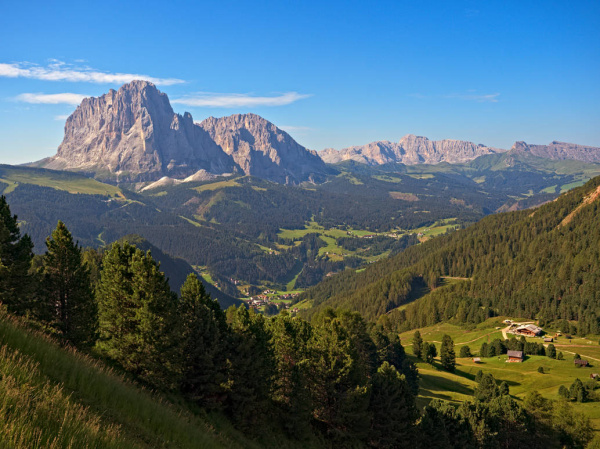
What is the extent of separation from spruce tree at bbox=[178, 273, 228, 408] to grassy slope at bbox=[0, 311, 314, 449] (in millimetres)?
13135

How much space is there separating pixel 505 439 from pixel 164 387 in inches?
2143

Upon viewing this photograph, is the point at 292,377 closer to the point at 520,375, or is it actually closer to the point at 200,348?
the point at 200,348

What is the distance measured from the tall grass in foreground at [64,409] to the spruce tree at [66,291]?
58.1ft

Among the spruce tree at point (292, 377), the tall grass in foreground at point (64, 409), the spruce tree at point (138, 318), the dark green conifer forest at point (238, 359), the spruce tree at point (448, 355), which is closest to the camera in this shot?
the tall grass in foreground at point (64, 409)

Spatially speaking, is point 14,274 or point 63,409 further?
point 14,274

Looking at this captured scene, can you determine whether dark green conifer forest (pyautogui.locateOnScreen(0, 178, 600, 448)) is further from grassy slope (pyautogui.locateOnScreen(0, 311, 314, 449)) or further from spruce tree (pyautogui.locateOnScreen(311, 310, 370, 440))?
grassy slope (pyautogui.locateOnScreen(0, 311, 314, 449))

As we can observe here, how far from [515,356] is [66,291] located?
372 ft

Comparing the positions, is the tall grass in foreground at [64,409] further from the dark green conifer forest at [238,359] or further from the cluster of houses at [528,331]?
the cluster of houses at [528,331]

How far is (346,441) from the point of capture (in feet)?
122

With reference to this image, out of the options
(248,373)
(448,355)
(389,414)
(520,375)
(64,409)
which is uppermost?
(64,409)

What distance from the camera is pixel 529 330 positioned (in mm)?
124000

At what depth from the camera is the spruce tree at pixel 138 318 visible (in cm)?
2666

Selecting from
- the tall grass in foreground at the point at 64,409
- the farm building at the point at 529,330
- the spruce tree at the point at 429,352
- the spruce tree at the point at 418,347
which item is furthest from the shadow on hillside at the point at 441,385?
the tall grass in foreground at the point at 64,409

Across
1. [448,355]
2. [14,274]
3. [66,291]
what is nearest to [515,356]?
[448,355]
